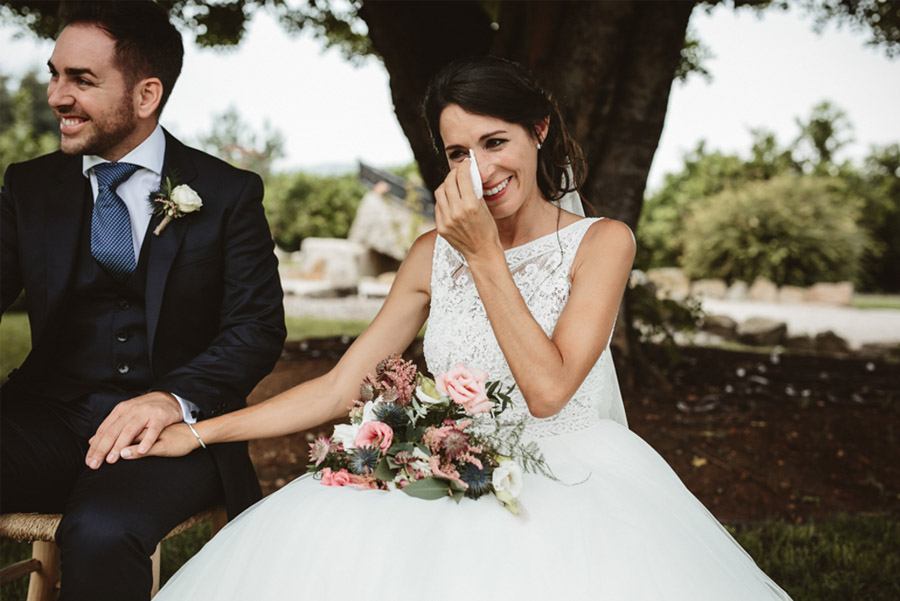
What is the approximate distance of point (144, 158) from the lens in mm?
2727

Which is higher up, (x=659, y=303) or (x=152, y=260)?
(x=152, y=260)

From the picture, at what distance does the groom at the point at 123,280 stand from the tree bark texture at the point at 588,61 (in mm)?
2944

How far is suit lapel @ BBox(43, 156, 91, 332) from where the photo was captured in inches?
101

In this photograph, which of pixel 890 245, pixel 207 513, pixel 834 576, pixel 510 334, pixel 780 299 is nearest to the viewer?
pixel 510 334

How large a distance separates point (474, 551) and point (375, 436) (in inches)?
15.3

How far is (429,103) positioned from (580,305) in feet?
2.63

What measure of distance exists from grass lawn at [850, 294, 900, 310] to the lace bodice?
15519 mm

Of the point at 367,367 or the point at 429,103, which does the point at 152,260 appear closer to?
the point at 367,367

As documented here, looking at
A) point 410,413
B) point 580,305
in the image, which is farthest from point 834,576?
point 410,413

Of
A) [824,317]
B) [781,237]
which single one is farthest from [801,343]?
[781,237]

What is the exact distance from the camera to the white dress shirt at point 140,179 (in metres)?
2.69

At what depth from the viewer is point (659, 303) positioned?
692cm

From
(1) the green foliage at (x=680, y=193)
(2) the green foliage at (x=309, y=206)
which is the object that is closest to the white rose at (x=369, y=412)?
(1) the green foliage at (x=680, y=193)

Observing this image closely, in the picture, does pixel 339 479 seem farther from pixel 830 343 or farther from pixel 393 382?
pixel 830 343
